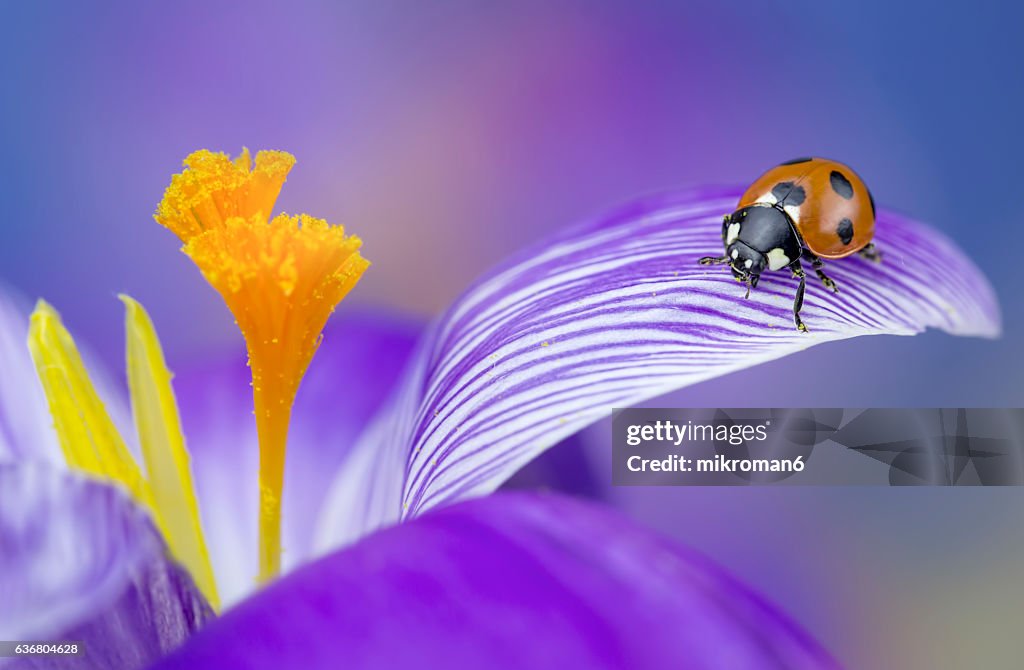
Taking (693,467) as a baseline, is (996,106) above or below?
above

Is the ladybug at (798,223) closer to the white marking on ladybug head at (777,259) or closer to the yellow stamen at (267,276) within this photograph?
the white marking on ladybug head at (777,259)

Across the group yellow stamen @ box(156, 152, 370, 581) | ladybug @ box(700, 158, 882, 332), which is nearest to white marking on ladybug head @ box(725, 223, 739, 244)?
ladybug @ box(700, 158, 882, 332)

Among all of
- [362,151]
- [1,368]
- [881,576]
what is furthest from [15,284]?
[881,576]

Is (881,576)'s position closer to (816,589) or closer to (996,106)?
(816,589)

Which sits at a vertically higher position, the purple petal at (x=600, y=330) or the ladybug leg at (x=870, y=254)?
the ladybug leg at (x=870, y=254)

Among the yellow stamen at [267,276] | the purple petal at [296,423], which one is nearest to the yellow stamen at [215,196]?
the yellow stamen at [267,276]

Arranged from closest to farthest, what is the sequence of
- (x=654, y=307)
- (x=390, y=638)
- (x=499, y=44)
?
1. (x=390, y=638)
2. (x=654, y=307)
3. (x=499, y=44)

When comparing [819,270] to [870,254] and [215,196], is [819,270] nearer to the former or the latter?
[870,254]

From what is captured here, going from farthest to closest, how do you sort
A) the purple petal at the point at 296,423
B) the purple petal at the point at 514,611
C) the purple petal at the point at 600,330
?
the purple petal at the point at 296,423, the purple petal at the point at 600,330, the purple petal at the point at 514,611
